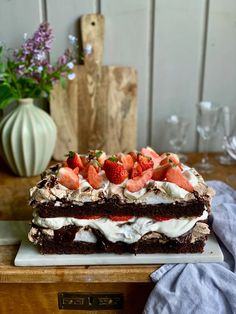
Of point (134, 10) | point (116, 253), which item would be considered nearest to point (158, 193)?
point (116, 253)

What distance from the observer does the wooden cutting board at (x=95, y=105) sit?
120cm

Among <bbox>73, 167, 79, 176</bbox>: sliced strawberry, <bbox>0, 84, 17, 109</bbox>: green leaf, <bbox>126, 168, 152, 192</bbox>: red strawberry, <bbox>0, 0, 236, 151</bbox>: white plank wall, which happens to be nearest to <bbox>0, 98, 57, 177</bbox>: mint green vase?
<bbox>0, 84, 17, 109</bbox>: green leaf

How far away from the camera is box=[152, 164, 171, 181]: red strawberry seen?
2.56 feet

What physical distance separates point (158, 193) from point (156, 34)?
0.63 m

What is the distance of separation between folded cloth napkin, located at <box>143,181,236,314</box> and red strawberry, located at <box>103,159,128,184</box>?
179 millimetres

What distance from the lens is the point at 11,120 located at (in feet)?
3.65

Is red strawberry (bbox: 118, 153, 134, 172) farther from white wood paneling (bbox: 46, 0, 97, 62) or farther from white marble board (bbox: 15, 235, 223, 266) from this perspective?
white wood paneling (bbox: 46, 0, 97, 62)

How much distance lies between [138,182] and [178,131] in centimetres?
55

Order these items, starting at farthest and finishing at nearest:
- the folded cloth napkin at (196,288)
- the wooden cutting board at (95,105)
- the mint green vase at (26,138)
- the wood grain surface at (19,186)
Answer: the wooden cutting board at (95,105) → the mint green vase at (26,138) → the wood grain surface at (19,186) → the folded cloth napkin at (196,288)

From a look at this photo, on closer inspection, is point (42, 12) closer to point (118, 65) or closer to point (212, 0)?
point (118, 65)

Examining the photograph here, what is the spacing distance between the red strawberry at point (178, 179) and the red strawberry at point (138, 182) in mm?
39

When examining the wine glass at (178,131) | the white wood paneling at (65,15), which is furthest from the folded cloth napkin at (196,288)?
the white wood paneling at (65,15)

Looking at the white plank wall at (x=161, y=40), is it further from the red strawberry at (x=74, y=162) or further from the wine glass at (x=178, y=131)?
the red strawberry at (x=74, y=162)

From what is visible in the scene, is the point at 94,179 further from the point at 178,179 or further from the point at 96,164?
the point at 178,179
